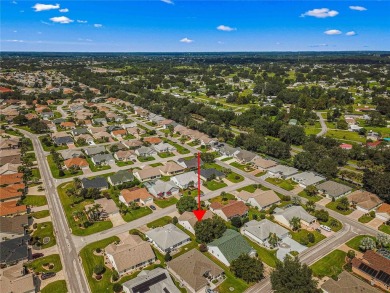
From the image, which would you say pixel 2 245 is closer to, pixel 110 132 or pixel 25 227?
pixel 25 227

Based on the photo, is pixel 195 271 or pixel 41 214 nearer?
pixel 195 271

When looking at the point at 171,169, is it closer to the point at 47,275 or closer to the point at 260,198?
the point at 260,198

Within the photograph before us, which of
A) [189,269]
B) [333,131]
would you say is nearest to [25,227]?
[189,269]

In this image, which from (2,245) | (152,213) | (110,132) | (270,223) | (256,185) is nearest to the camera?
(2,245)

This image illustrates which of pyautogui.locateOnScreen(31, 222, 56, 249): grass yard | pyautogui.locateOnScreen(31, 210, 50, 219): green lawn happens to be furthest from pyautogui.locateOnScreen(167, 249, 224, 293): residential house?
pyautogui.locateOnScreen(31, 210, 50, 219): green lawn

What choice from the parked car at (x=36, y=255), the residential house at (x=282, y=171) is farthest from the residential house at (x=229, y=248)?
the residential house at (x=282, y=171)

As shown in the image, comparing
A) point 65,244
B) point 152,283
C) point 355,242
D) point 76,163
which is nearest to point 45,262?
point 65,244
